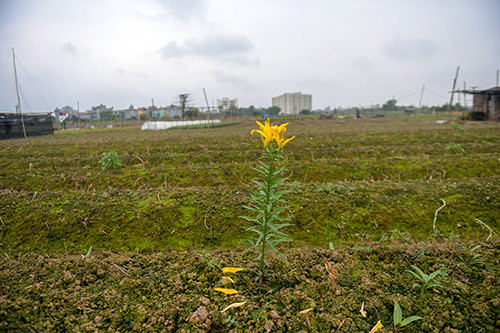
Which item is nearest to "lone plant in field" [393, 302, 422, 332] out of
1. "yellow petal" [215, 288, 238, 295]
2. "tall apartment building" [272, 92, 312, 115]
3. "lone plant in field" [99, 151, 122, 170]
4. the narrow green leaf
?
the narrow green leaf

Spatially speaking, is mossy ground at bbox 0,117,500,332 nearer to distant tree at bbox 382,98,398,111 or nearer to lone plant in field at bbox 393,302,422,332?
lone plant in field at bbox 393,302,422,332

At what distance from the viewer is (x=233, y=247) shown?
3.37m

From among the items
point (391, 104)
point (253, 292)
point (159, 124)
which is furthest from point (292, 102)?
point (253, 292)

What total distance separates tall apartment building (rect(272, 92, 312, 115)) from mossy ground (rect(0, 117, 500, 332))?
115416 mm

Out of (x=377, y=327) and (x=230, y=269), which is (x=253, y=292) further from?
(x=377, y=327)

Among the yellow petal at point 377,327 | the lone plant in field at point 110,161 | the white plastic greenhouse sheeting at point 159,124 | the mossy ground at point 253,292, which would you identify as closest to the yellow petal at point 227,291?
the mossy ground at point 253,292

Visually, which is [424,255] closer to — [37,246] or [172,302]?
[172,302]

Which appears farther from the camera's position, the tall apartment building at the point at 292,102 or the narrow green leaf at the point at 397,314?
the tall apartment building at the point at 292,102

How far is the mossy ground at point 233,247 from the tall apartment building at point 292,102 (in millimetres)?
115416

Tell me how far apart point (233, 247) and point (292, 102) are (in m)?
124

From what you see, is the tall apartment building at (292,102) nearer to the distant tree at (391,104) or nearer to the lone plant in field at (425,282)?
the distant tree at (391,104)

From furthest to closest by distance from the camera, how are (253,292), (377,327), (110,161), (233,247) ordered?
(110,161) → (233,247) → (253,292) → (377,327)

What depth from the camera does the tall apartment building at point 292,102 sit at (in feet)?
394

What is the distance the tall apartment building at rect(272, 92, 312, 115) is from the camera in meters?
120
